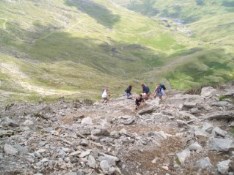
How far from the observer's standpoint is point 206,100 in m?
42.7

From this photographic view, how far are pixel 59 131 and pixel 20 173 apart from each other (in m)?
7.96

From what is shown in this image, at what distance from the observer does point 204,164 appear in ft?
86.4

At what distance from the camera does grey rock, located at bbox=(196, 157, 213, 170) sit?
2613 cm

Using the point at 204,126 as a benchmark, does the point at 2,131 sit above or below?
below

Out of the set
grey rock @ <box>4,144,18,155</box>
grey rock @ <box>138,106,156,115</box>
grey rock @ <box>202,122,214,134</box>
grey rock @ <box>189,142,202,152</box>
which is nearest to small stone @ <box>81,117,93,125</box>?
grey rock @ <box>138,106,156,115</box>

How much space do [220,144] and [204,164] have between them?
304 cm

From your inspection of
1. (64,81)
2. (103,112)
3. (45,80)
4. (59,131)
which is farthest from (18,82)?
(59,131)

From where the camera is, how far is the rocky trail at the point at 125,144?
23.2m

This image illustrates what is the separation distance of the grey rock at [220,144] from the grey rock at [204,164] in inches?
84.8

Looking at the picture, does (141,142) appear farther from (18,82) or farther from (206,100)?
(18,82)

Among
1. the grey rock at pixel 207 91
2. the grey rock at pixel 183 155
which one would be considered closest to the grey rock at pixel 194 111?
the grey rock at pixel 207 91

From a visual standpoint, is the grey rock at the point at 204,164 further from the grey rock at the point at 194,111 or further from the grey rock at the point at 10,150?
the grey rock at the point at 194,111

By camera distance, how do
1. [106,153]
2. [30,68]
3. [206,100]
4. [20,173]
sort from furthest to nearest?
[30,68]
[206,100]
[106,153]
[20,173]

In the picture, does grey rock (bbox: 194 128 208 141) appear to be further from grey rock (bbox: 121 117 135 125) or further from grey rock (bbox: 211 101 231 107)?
grey rock (bbox: 211 101 231 107)
